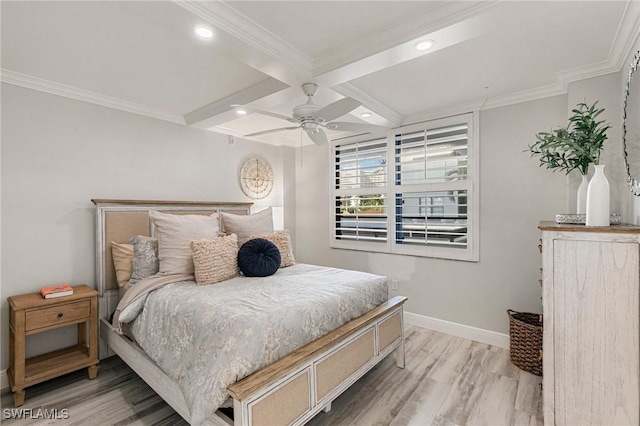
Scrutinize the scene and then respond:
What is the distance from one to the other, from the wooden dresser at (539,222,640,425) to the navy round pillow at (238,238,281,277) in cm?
207

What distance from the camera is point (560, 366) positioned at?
1.83 metres

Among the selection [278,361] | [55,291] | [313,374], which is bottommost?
[313,374]

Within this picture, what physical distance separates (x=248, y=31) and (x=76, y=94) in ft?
6.68

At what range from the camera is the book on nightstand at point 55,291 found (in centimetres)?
246

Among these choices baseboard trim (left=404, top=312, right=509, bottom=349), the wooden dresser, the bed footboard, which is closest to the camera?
the bed footboard

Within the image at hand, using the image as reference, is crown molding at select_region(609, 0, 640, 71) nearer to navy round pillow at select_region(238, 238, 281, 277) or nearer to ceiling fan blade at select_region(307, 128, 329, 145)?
ceiling fan blade at select_region(307, 128, 329, 145)

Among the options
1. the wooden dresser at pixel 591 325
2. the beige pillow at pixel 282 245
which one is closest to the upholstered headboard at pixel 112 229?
the beige pillow at pixel 282 245

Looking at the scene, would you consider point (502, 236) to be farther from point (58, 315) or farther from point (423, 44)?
point (58, 315)

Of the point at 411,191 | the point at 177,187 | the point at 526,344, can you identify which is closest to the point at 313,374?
the point at 526,344

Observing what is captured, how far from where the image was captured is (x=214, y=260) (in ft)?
8.65

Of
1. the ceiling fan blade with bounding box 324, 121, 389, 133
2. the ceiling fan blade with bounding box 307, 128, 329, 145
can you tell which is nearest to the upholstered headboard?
the ceiling fan blade with bounding box 307, 128, 329, 145

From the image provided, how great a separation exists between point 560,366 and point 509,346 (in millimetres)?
1278

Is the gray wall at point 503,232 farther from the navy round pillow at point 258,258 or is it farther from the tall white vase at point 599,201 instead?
the navy round pillow at point 258,258

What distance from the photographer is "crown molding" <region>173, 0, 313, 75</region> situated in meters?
1.65
